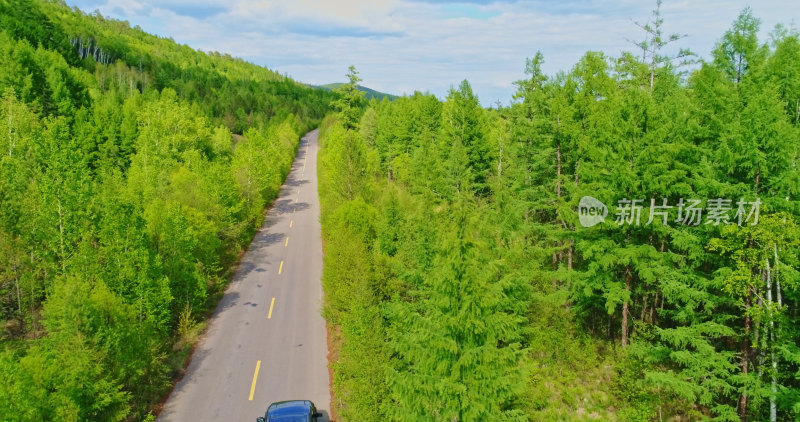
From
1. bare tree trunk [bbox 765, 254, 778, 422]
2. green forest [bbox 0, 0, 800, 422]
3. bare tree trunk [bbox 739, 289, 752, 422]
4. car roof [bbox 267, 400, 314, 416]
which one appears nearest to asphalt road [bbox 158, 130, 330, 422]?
green forest [bbox 0, 0, 800, 422]

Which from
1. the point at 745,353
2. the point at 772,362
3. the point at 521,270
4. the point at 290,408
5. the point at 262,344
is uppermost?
the point at 521,270

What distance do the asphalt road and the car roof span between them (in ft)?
7.17

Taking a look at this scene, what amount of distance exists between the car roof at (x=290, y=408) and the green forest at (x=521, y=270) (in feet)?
4.53

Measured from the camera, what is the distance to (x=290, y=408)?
667 inches

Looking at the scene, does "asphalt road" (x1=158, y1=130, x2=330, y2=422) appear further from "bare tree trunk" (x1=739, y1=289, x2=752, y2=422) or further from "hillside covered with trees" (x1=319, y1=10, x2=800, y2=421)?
"bare tree trunk" (x1=739, y1=289, x2=752, y2=422)

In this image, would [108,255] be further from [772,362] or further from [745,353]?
[772,362]

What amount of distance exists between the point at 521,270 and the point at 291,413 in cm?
1206

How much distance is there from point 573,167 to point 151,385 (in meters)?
23.0

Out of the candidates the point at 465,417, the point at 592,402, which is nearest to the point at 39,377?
the point at 465,417

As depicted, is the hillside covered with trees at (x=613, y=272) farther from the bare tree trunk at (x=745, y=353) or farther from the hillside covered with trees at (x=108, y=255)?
the hillside covered with trees at (x=108, y=255)

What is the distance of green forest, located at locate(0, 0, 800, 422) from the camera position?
43.0 ft

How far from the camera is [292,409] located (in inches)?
664

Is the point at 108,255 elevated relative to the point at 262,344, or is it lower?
elevated

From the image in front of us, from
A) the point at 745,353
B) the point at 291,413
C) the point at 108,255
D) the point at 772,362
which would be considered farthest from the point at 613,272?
the point at 108,255
